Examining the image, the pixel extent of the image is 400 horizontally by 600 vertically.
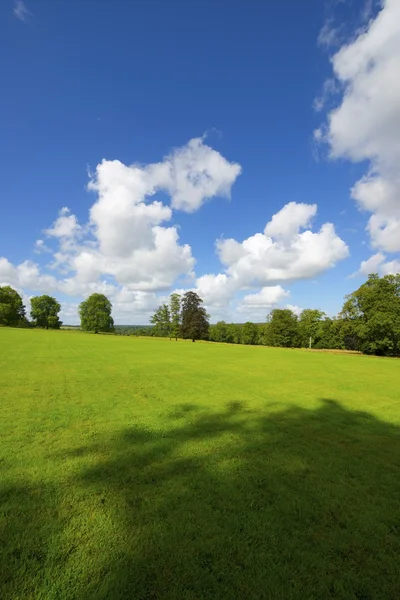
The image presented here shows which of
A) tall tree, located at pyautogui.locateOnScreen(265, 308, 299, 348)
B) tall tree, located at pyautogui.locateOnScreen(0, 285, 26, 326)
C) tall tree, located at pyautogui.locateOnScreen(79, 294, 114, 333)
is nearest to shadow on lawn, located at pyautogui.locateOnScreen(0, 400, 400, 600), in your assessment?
tall tree, located at pyautogui.locateOnScreen(265, 308, 299, 348)

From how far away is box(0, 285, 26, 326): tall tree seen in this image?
93938 millimetres

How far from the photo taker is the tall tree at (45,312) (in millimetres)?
105312

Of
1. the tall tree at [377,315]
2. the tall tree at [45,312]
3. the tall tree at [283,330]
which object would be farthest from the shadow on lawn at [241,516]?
the tall tree at [45,312]

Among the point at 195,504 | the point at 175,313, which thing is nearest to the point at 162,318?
the point at 175,313

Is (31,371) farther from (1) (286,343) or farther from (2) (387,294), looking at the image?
(1) (286,343)

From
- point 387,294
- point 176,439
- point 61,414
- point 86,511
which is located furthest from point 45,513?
point 387,294

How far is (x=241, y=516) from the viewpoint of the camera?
4.33 meters

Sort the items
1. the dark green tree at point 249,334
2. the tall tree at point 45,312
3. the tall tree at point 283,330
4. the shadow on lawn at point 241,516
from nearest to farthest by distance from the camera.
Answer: the shadow on lawn at point 241,516 → the tall tree at point 283,330 → the tall tree at point 45,312 → the dark green tree at point 249,334

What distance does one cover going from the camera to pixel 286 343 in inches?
3541

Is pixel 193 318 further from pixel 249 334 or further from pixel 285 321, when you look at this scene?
pixel 249 334

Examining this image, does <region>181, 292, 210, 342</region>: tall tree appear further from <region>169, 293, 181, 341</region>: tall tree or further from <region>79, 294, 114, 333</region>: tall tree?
<region>79, 294, 114, 333</region>: tall tree

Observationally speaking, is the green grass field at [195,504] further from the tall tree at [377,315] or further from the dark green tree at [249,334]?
the dark green tree at [249,334]

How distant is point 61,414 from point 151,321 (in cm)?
8118

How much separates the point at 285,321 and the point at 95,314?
64588 millimetres
